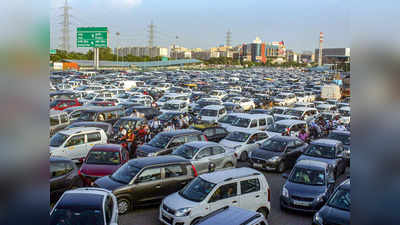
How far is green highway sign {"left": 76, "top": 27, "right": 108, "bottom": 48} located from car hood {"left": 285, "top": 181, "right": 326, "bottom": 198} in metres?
43.3

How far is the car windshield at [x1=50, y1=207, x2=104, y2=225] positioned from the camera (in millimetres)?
6320

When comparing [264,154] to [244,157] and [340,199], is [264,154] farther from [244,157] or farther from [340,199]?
[340,199]

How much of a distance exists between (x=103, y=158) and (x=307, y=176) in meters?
5.80

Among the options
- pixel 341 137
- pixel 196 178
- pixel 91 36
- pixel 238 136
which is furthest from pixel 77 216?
pixel 91 36

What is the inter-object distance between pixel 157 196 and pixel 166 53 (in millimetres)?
155682

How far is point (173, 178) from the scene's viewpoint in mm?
9711

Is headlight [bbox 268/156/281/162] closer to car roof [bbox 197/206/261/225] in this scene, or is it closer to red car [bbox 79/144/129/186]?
red car [bbox 79/144/129/186]

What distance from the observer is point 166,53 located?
162 meters

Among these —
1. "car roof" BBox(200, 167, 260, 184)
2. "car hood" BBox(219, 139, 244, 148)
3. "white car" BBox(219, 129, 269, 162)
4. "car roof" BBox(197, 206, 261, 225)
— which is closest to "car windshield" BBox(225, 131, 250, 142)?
"white car" BBox(219, 129, 269, 162)

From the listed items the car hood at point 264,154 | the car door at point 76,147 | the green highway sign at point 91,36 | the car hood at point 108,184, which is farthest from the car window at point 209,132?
the green highway sign at point 91,36
